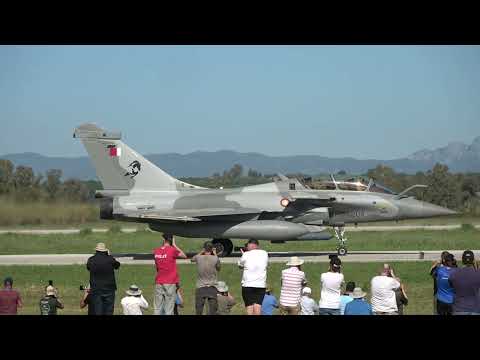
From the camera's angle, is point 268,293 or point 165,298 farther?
point 165,298

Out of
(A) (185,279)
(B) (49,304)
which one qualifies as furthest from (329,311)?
(A) (185,279)

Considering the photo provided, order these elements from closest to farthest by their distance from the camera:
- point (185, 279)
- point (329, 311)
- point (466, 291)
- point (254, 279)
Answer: point (466, 291), point (329, 311), point (254, 279), point (185, 279)

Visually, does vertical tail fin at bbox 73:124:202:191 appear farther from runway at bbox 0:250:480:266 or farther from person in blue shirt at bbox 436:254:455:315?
person in blue shirt at bbox 436:254:455:315

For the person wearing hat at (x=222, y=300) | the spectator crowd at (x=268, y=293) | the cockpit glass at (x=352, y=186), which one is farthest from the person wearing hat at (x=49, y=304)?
the cockpit glass at (x=352, y=186)

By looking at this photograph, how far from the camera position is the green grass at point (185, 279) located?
1644 centimetres

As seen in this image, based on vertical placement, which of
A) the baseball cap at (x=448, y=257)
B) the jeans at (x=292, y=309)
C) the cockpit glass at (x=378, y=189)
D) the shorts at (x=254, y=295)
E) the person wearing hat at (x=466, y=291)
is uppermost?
the cockpit glass at (x=378, y=189)

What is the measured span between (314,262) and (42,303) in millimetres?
11268

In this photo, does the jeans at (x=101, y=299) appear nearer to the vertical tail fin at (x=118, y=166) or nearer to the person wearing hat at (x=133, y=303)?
the person wearing hat at (x=133, y=303)

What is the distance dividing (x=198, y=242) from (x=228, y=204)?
7.81 metres

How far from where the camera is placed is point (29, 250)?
29.6 metres

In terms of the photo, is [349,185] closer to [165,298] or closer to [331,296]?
[165,298]

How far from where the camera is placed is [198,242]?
32.9 m

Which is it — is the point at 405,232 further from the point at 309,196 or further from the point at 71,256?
the point at 71,256
